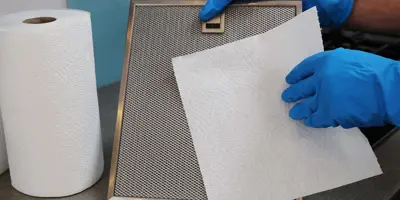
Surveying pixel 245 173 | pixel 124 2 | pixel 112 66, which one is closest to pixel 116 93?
pixel 112 66

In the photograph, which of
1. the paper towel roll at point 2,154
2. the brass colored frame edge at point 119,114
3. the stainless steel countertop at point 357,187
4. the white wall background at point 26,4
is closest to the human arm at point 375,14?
the stainless steel countertop at point 357,187

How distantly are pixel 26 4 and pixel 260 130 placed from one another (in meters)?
0.56

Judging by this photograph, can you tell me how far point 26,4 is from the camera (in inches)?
33.6

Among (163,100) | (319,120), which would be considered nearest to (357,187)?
(319,120)

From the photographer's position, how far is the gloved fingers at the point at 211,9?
66 centimetres

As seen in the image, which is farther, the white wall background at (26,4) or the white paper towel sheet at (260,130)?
the white wall background at (26,4)

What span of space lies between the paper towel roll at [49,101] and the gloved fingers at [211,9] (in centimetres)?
18

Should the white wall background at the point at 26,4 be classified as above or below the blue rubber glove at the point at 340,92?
above

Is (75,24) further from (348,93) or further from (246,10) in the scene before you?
(348,93)

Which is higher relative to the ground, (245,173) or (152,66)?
(152,66)

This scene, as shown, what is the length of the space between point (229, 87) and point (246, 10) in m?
0.14

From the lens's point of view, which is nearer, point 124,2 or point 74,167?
point 74,167

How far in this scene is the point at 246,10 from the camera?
0.68 metres

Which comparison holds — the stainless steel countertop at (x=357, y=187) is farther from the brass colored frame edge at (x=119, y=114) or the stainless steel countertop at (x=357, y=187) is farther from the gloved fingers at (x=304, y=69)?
Answer: the gloved fingers at (x=304, y=69)
